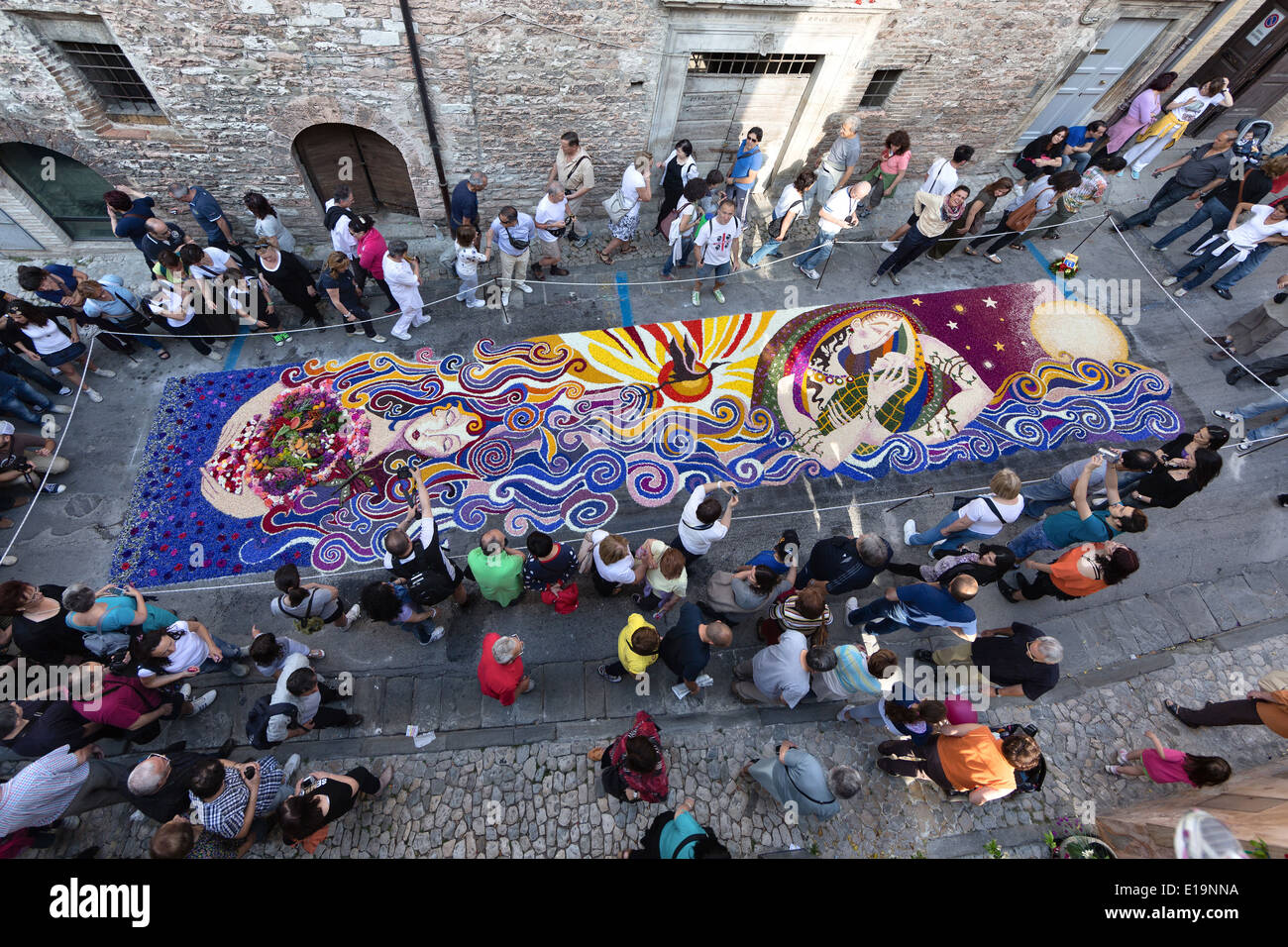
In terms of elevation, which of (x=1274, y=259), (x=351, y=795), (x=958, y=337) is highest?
(x=1274, y=259)

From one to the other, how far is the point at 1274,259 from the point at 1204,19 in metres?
4.33

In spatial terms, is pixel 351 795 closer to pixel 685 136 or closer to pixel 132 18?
pixel 132 18

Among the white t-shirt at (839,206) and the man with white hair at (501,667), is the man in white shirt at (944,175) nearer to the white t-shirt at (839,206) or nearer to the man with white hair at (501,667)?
the white t-shirt at (839,206)

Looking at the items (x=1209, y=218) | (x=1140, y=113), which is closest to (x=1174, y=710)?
(x=1209, y=218)

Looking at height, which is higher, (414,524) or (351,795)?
(414,524)

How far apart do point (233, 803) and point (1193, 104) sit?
16995 mm

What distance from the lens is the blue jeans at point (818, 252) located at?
30.9 ft

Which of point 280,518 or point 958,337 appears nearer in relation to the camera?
point 280,518

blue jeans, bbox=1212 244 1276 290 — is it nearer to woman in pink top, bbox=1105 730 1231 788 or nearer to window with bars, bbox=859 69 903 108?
window with bars, bbox=859 69 903 108

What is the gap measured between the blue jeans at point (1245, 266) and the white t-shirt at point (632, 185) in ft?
30.6

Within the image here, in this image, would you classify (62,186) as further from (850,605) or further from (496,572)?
(850,605)

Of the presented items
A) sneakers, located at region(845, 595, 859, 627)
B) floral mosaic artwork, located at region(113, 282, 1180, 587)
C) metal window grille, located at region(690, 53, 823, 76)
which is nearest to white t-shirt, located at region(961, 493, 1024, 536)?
sneakers, located at region(845, 595, 859, 627)
